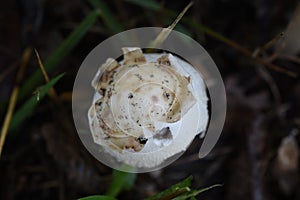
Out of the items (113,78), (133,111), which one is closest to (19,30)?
(113,78)

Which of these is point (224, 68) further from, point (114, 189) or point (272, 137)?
point (114, 189)

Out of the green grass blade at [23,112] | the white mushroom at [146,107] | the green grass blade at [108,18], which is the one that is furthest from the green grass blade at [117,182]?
the green grass blade at [108,18]

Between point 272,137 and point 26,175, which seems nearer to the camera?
point 26,175

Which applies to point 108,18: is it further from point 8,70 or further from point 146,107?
point 146,107

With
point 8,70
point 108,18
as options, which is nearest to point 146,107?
point 108,18

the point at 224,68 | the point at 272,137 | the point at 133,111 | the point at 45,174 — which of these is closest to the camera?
the point at 133,111

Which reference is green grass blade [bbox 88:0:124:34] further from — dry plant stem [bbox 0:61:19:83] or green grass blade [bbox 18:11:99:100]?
dry plant stem [bbox 0:61:19:83]
